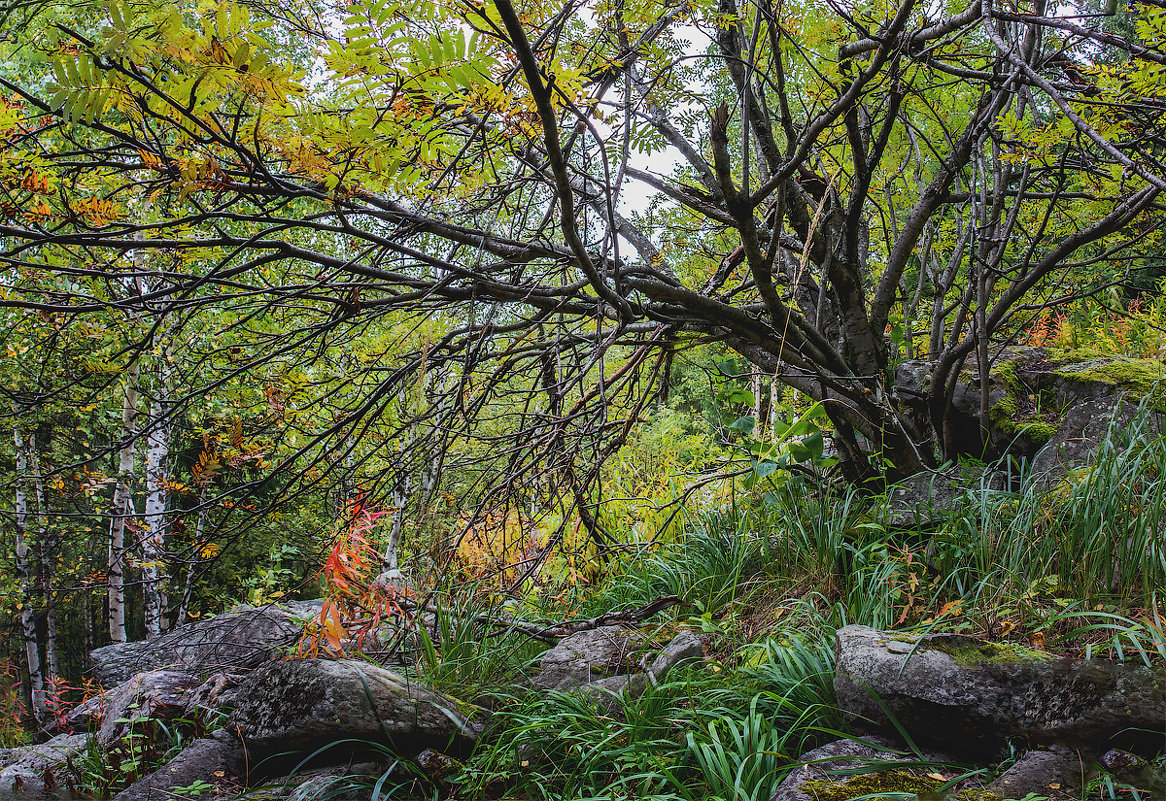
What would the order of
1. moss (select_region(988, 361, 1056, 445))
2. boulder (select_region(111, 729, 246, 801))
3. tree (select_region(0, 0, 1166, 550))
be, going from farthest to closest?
1. moss (select_region(988, 361, 1056, 445))
2. boulder (select_region(111, 729, 246, 801))
3. tree (select_region(0, 0, 1166, 550))

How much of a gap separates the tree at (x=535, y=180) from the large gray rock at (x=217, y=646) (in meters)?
1.27

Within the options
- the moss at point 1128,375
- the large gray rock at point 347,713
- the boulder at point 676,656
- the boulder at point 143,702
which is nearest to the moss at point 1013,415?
the moss at point 1128,375

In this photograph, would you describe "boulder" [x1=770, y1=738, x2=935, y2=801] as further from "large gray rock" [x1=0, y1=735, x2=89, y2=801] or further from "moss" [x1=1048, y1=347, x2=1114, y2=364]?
"large gray rock" [x1=0, y1=735, x2=89, y2=801]

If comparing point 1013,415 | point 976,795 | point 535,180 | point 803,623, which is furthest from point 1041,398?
point 535,180

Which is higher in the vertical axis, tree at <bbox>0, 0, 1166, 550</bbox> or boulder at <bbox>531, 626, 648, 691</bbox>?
tree at <bbox>0, 0, 1166, 550</bbox>

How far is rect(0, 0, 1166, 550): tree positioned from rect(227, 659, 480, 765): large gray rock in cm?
83

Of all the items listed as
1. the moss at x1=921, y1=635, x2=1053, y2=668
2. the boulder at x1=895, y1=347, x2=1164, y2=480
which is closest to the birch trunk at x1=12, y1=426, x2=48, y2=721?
the moss at x1=921, y1=635, x2=1053, y2=668

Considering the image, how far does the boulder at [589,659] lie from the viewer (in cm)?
288

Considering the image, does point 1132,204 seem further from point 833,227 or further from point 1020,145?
point 833,227

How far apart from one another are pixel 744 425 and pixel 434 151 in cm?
255

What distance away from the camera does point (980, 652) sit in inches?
79.9

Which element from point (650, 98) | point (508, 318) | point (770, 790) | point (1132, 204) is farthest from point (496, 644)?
point (1132, 204)

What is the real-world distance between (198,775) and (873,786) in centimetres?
259

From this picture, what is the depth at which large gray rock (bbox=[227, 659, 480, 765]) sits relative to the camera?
97.3 inches
